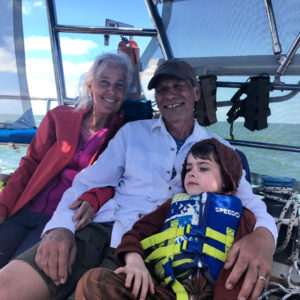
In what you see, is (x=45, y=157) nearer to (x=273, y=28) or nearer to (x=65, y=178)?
(x=65, y=178)

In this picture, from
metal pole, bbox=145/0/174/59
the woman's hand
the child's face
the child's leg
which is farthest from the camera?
metal pole, bbox=145/0/174/59

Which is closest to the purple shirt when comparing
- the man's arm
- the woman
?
the woman

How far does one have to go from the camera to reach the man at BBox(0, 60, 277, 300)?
1.37 metres

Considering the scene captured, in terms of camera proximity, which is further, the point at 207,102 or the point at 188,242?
the point at 207,102

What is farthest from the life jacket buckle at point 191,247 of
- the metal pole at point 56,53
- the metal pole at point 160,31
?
the metal pole at point 56,53

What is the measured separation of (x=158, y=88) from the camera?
218 cm

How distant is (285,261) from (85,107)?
177 centimetres

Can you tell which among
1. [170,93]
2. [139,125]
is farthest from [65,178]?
[170,93]

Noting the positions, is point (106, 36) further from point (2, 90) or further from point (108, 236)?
point (108, 236)

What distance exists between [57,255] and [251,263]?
2.84 ft

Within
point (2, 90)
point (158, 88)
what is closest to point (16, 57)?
point (2, 90)

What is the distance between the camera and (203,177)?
165 cm

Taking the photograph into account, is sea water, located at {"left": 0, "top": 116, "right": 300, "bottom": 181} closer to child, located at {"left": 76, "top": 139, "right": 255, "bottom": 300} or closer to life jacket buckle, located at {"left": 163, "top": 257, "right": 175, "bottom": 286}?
child, located at {"left": 76, "top": 139, "right": 255, "bottom": 300}

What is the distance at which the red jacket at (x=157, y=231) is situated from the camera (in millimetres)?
1271
